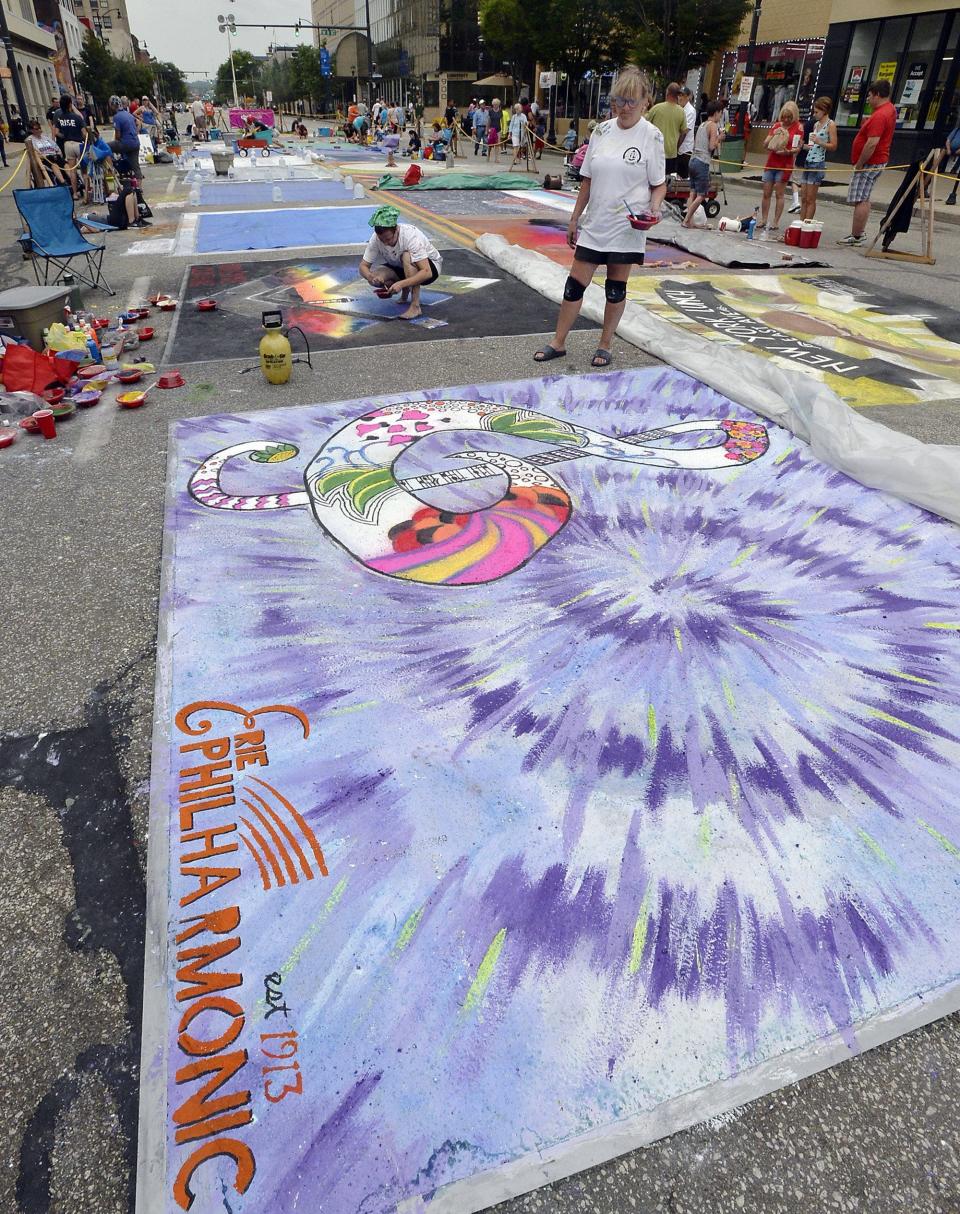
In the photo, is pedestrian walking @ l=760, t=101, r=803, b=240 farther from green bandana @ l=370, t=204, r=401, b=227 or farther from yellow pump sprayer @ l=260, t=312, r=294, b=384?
yellow pump sprayer @ l=260, t=312, r=294, b=384

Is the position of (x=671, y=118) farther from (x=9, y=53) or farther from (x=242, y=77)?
(x=242, y=77)

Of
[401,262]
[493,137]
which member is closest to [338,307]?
[401,262]

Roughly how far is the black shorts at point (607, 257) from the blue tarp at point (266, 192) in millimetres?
11252

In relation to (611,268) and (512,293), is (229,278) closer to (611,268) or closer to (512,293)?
(512,293)

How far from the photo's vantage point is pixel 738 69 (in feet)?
92.4

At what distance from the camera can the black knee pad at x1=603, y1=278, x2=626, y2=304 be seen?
17.9ft

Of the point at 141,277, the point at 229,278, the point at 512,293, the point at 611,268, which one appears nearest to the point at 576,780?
the point at 611,268

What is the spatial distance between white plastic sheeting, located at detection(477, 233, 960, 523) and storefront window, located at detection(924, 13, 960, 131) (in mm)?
17313

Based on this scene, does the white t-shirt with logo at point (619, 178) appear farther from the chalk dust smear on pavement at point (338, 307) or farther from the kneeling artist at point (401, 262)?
the kneeling artist at point (401, 262)

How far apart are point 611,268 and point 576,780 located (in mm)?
4359

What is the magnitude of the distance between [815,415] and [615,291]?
6.11 ft

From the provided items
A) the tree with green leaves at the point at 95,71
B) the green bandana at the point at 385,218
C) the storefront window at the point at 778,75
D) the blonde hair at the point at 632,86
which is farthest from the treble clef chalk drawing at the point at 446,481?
the tree with green leaves at the point at 95,71

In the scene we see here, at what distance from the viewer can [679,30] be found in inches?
950

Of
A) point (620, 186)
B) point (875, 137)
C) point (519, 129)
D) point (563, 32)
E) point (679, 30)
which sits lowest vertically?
point (519, 129)
